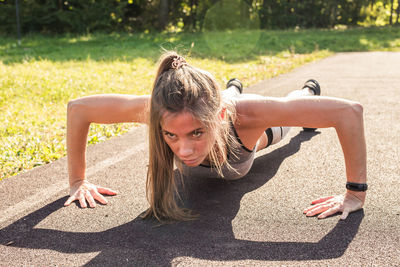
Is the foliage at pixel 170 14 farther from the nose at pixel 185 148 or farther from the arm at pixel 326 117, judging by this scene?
the nose at pixel 185 148

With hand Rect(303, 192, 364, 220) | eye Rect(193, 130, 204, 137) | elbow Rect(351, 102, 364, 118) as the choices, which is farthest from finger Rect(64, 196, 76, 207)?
elbow Rect(351, 102, 364, 118)

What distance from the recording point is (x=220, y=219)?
9.57 ft

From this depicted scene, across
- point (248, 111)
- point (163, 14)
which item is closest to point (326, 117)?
point (248, 111)

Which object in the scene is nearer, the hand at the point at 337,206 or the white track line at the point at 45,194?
the hand at the point at 337,206

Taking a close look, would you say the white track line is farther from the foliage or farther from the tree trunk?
the tree trunk

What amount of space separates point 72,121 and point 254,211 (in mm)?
1536

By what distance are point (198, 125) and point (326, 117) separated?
91cm

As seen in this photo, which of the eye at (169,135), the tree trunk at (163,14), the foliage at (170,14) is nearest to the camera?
the eye at (169,135)

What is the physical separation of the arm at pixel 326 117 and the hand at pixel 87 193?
137 cm

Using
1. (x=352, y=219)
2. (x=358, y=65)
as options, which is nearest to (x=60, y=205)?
(x=352, y=219)

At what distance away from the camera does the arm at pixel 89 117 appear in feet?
9.99

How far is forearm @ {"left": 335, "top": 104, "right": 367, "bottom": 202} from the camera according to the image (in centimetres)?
280

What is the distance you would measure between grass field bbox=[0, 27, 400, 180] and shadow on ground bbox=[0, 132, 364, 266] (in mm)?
1183

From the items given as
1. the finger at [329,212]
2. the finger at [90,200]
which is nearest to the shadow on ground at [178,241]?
the finger at [329,212]
